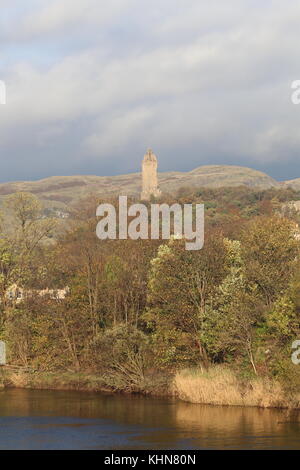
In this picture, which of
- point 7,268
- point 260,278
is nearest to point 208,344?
point 260,278

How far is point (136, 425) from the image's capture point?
33344 mm

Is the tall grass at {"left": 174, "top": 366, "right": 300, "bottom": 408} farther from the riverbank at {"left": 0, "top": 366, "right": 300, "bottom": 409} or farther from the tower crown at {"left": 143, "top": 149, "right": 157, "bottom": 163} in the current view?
the tower crown at {"left": 143, "top": 149, "right": 157, "bottom": 163}

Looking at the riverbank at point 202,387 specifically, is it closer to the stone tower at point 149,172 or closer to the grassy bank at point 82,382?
the grassy bank at point 82,382

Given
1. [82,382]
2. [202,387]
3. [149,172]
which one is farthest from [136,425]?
[149,172]

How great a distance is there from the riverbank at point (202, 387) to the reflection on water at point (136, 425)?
30.4 inches

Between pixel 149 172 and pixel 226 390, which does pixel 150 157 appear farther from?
pixel 226 390

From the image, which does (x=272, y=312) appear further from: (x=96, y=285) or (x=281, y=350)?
(x=96, y=285)

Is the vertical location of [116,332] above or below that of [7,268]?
below

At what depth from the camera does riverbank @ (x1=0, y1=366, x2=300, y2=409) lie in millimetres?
36344

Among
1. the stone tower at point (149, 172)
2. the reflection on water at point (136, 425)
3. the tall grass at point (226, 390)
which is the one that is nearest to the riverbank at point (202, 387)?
the tall grass at point (226, 390)

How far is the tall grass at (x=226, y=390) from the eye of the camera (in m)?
36.3

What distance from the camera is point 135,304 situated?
49.3m

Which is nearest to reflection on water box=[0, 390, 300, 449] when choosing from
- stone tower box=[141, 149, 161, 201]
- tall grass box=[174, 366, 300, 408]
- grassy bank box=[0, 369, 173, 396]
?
tall grass box=[174, 366, 300, 408]
